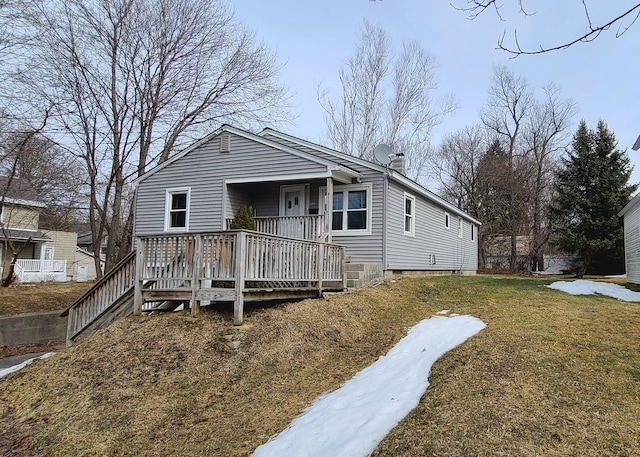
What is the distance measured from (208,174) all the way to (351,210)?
4780mm

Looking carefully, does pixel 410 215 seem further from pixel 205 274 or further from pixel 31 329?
pixel 31 329

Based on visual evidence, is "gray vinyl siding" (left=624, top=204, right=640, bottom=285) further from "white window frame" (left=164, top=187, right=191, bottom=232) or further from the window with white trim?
"white window frame" (left=164, top=187, right=191, bottom=232)

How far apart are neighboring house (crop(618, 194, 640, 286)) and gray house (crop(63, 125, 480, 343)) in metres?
6.32

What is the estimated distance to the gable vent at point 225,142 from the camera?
13609 mm

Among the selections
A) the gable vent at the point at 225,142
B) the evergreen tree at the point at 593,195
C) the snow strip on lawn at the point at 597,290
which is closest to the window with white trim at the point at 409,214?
the snow strip on lawn at the point at 597,290

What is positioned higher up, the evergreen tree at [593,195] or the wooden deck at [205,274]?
the evergreen tree at [593,195]

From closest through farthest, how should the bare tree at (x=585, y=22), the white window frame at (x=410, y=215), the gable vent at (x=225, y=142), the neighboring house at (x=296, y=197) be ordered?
the bare tree at (x=585, y=22), the neighboring house at (x=296, y=197), the gable vent at (x=225, y=142), the white window frame at (x=410, y=215)

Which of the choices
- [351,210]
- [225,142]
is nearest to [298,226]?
[351,210]

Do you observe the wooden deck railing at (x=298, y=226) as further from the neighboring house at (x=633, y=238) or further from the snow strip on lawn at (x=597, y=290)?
the neighboring house at (x=633, y=238)

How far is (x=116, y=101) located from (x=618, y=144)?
25734mm

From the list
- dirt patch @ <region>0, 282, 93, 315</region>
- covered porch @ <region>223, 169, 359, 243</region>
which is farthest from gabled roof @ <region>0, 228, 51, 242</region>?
covered porch @ <region>223, 169, 359, 243</region>

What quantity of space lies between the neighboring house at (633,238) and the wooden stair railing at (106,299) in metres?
15.1

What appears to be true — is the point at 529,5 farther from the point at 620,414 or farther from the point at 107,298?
the point at 107,298

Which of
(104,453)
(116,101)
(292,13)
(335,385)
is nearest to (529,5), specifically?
(292,13)
